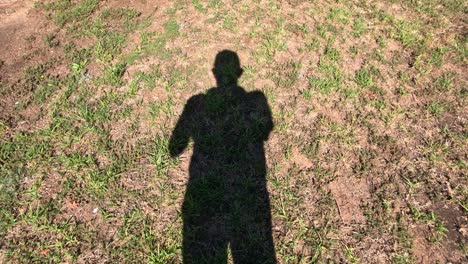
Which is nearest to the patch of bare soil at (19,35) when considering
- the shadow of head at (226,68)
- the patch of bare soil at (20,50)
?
the patch of bare soil at (20,50)

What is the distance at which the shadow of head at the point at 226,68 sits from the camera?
5.16m

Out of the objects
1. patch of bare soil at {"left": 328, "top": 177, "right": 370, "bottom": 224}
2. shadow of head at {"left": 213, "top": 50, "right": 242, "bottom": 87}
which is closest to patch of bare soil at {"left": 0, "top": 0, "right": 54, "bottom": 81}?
shadow of head at {"left": 213, "top": 50, "right": 242, "bottom": 87}

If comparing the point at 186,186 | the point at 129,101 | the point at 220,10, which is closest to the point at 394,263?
the point at 186,186

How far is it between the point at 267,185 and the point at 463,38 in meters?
4.56

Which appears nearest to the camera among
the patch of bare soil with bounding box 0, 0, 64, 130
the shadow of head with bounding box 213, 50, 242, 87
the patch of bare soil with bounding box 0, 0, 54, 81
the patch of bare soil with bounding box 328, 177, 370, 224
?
the patch of bare soil with bounding box 328, 177, 370, 224

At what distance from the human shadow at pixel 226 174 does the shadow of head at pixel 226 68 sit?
0.05 ft

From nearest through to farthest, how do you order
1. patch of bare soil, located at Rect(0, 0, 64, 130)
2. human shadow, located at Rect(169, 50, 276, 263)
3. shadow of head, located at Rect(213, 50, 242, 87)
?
human shadow, located at Rect(169, 50, 276, 263) < patch of bare soil, located at Rect(0, 0, 64, 130) < shadow of head, located at Rect(213, 50, 242, 87)

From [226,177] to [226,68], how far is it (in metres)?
2.00

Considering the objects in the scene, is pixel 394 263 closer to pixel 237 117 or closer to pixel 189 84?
pixel 237 117

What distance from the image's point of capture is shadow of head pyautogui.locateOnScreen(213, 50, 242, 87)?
203 inches

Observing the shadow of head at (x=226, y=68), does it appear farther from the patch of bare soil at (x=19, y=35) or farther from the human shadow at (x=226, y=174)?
the patch of bare soil at (x=19, y=35)

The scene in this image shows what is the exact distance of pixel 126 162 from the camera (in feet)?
13.8

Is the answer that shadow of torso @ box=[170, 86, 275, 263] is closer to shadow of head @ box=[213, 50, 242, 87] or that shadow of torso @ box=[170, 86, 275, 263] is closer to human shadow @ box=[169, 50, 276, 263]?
human shadow @ box=[169, 50, 276, 263]

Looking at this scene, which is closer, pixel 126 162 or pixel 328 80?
pixel 126 162
